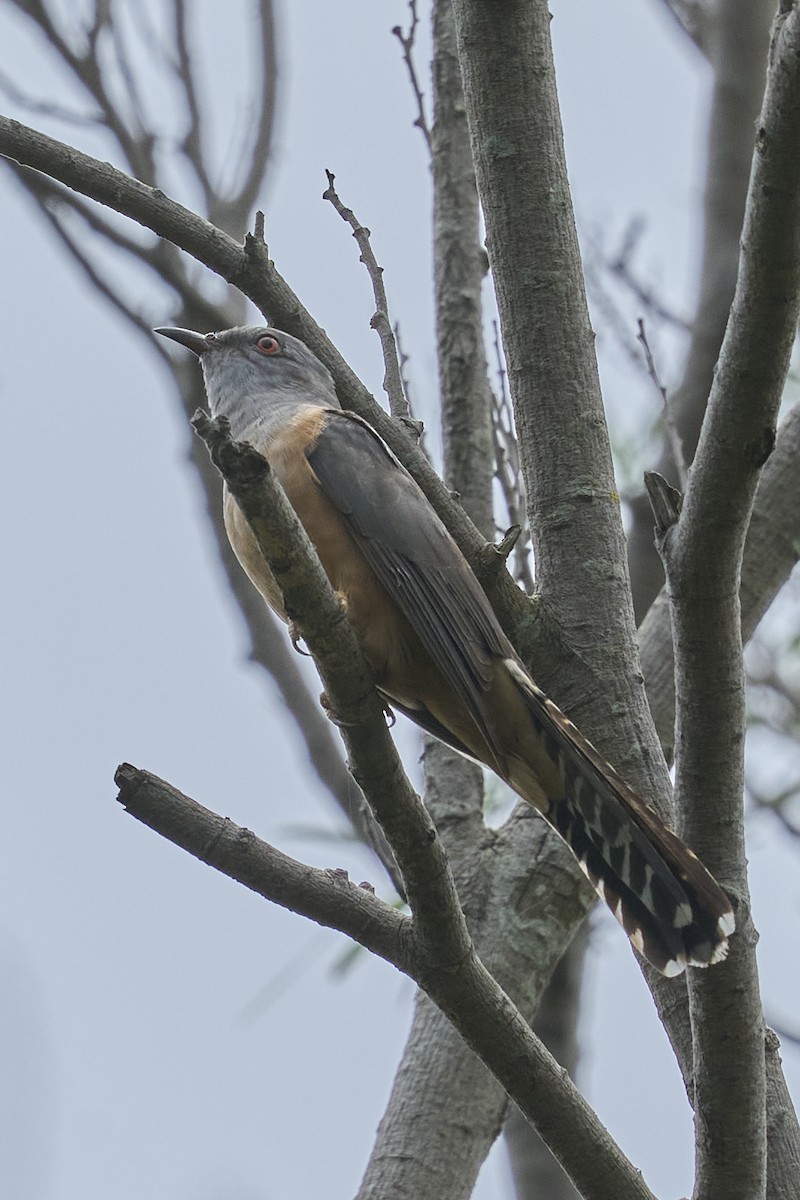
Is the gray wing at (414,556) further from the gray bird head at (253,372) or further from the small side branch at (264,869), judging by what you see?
the small side branch at (264,869)

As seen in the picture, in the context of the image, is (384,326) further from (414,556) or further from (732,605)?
(732,605)

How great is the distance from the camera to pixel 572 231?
3.91 m

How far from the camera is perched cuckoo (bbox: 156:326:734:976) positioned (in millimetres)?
3453

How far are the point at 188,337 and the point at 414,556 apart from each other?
1933 mm

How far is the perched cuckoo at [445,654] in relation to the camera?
3.45 m

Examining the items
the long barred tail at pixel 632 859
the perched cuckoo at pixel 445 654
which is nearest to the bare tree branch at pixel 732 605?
the long barred tail at pixel 632 859

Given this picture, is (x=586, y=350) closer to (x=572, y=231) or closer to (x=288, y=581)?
(x=572, y=231)

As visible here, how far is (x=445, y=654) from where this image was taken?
3.94 metres

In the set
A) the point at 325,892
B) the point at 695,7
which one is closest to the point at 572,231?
the point at 325,892

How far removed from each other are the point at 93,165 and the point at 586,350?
1.52 m

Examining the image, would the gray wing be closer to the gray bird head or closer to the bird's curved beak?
the gray bird head

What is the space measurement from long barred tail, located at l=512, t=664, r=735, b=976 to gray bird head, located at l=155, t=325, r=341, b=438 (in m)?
1.84

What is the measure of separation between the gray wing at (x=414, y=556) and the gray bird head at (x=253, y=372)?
75 cm

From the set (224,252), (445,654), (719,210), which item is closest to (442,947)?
(445,654)
